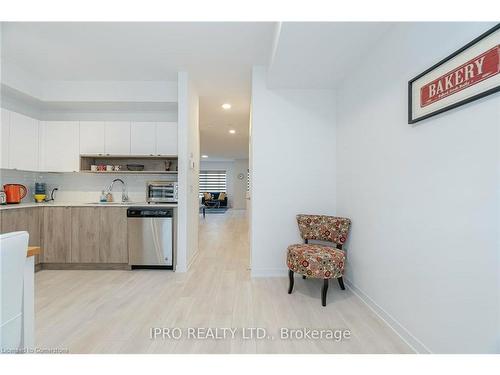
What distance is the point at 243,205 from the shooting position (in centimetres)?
1243

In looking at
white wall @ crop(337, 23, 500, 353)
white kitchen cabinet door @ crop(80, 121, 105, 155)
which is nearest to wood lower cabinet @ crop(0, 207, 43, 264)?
white kitchen cabinet door @ crop(80, 121, 105, 155)

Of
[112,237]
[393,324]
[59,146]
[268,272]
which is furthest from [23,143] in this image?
[393,324]

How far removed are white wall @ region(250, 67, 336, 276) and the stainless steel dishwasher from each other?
3.82 ft

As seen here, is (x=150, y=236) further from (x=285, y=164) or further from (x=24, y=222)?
(x=285, y=164)

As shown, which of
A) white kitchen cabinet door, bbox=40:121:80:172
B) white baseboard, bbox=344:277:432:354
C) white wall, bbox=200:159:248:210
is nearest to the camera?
white baseboard, bbox=344:277:432:354

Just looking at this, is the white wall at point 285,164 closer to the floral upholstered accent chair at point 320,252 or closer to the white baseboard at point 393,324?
the floral upholstered accent chair at point 320,252

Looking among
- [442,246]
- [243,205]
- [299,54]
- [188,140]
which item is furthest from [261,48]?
[243,205]

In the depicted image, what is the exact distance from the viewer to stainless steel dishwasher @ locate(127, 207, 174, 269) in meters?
3.26

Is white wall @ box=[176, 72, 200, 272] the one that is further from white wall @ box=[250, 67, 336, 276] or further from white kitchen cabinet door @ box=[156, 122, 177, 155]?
white wall @ box=[250, 67, 336, 276]

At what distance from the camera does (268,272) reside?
309 cm

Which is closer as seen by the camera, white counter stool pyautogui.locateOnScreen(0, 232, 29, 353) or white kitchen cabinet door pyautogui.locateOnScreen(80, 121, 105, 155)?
white counter stool pyautogui.locateOnScreen(0, 232, 29, 353)

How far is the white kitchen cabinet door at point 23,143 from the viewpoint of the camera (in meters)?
3.20

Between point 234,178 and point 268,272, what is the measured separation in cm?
949

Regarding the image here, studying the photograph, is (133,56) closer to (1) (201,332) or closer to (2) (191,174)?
(2) (191,174)
